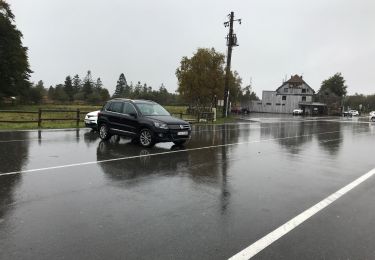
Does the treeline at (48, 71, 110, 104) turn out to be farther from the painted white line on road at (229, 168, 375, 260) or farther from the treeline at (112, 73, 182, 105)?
the painted white line on road at (229, 168, 375, 260)

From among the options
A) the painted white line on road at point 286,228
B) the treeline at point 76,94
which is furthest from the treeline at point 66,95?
the painted white line on road at point 286,228

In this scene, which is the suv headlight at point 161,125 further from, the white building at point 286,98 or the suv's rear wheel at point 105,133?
the white building at point 286,98

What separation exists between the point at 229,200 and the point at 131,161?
4.38 meters

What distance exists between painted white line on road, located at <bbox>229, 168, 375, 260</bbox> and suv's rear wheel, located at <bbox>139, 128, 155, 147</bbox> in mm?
6962

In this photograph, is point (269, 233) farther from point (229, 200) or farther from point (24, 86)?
point (24, 86)

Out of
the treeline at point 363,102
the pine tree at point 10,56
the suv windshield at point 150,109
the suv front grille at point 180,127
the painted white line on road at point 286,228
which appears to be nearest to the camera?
the painted white line on road at point 286,228

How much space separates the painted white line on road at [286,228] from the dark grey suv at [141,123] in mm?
6755

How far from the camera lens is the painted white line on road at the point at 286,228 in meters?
4.23

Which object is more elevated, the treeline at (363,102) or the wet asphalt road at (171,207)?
the treeline at (363,102)

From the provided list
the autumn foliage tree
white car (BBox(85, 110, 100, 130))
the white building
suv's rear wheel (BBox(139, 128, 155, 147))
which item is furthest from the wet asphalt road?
the white building

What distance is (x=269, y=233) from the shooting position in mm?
4883

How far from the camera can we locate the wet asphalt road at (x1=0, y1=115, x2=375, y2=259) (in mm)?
4332

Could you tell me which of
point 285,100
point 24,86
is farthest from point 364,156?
point 285,100

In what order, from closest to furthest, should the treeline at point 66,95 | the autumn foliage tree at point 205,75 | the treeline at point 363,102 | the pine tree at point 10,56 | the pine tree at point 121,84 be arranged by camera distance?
the autumn foliage tree at point 205,75
the pine tree at point 10,56
the treeline at point 66,95
the treeline at point 363,102
the pine tree at point 121,84
